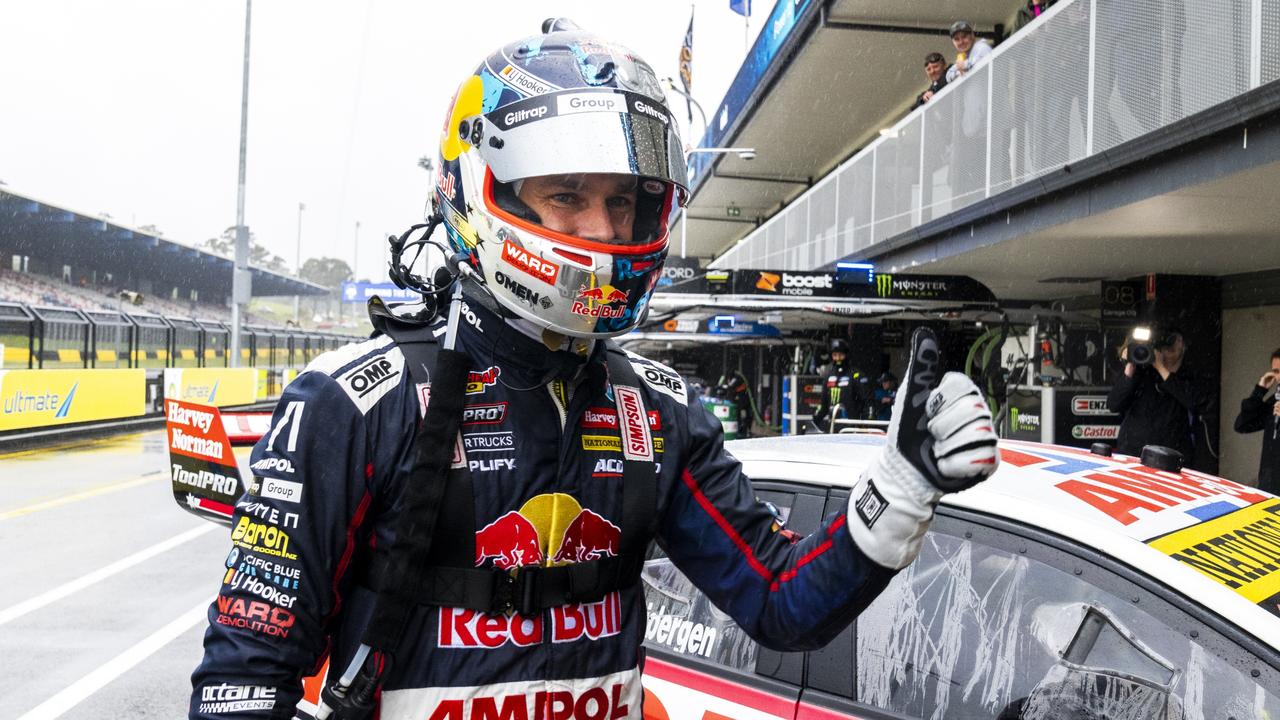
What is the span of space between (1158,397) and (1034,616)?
5.43 meters

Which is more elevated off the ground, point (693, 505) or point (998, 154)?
point (998, 154)

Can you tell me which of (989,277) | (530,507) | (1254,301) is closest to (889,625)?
(530,507)

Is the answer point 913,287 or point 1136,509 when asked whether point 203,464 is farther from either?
point 913,287

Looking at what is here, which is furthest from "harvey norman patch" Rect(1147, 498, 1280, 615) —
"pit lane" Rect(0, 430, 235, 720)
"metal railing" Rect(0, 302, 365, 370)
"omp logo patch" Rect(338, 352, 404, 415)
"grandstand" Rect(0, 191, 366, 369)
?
"grandstand" Rect(0, 191, 366, 369)

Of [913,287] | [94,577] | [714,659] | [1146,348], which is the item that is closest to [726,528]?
[714,659]

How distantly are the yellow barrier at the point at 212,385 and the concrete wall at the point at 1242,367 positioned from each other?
17.5 metres

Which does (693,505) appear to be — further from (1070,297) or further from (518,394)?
(1070,297)

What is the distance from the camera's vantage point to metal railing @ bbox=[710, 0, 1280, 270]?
5.08 meters

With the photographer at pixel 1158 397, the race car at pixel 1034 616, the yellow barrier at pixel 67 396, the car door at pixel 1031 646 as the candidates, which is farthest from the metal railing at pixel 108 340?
the car door at pixel 1031 646

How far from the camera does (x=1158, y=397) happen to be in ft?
22.4

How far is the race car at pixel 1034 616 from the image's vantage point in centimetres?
196

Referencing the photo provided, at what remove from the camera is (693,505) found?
176 cm

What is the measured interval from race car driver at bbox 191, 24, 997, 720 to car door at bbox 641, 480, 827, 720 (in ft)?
2.63

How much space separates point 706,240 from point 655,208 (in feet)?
111
